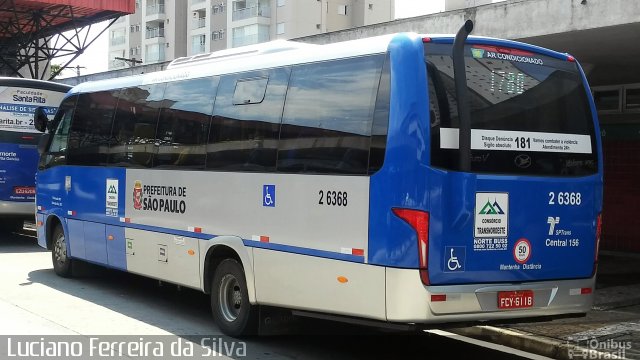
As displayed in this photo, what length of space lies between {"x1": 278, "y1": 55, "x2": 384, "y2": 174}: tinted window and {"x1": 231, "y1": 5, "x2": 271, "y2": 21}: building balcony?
59.5 metres

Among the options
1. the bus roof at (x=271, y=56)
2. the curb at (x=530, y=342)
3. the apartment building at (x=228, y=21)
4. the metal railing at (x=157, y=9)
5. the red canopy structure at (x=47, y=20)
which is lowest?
the curb at (x=530, y=342)

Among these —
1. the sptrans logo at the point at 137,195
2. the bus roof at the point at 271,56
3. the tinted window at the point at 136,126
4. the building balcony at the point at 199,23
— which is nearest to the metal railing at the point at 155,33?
the building balcony at the point at 199,23

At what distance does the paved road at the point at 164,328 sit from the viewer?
7.39 metres

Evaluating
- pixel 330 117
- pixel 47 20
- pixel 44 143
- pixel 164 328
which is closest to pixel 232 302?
pixel 164 328

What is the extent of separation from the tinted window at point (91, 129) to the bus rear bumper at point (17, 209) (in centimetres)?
448

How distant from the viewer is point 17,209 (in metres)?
15.2

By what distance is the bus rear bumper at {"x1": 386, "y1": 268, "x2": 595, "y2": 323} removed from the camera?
578 centimetres

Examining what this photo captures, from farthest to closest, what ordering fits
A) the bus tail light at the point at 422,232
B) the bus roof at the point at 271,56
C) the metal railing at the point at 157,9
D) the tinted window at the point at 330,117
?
the metal railing at the point at 157,9
the bus roof at the point at 271,56
the tinted window at the point at 330,117
the bus tail light at the point at 422,232

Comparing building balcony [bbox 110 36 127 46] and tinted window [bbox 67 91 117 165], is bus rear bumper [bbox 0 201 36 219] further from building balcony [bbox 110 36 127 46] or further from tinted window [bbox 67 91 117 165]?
building balcony [bbox 110 36 127 46]

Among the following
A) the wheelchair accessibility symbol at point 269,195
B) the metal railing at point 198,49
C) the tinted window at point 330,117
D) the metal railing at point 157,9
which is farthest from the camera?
the metal railing at point 157,9

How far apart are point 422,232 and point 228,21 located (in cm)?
6436

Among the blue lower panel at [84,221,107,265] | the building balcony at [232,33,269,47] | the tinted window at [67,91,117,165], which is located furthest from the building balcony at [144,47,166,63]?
the blue lower panel at [84,221,107,265]

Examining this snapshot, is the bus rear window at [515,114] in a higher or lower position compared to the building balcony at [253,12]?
lower

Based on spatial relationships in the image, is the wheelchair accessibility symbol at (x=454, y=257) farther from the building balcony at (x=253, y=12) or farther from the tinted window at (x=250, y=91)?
the building balcony at (x=253, y=12)
